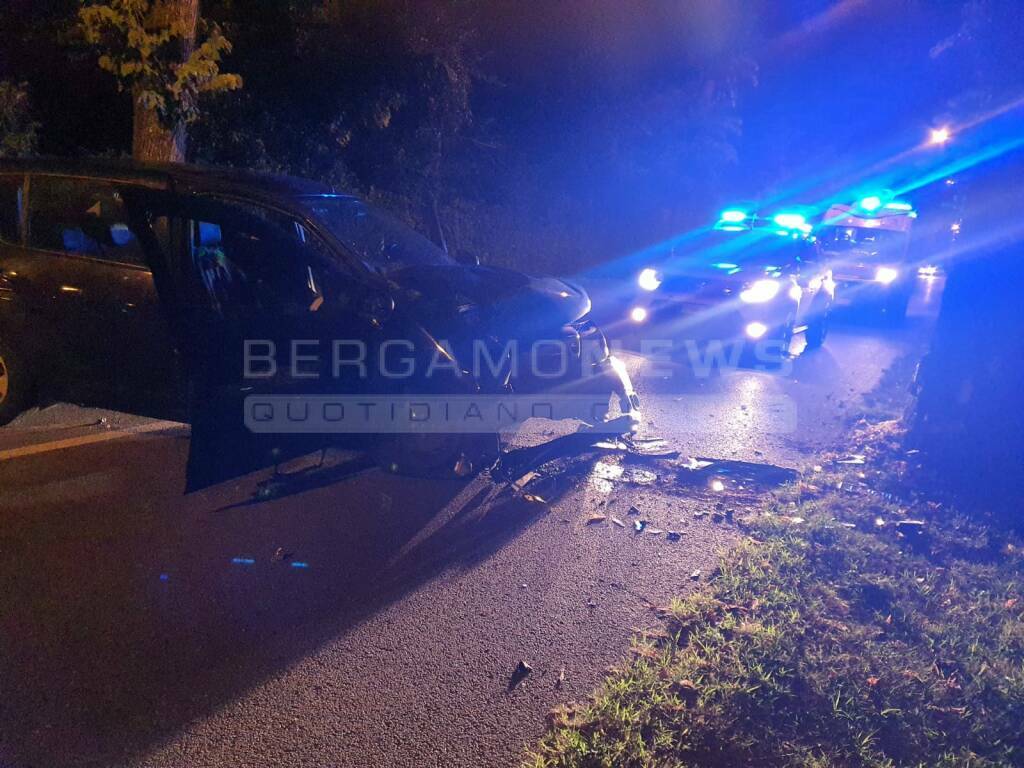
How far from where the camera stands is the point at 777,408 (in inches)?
304

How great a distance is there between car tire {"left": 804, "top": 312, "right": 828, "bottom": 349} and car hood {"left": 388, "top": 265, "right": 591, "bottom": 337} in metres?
6.12

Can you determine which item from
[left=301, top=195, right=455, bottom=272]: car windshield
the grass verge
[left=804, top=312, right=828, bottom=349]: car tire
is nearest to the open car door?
[left=301, top=195, right=455, bottom=272]: car windshield

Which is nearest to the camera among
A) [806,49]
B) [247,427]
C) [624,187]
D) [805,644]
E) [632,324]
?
[805,644]

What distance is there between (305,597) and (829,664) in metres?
→ 2.59

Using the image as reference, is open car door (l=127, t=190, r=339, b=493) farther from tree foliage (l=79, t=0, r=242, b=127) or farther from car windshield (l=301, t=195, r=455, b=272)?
tree foliage (l=79, t=0, r=242, b=127)

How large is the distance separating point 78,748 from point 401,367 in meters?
2.63

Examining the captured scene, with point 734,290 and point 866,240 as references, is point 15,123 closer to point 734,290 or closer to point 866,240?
point 734,290

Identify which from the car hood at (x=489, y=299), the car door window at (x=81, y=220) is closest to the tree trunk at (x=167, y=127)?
the car door window at (x=81, y=220)

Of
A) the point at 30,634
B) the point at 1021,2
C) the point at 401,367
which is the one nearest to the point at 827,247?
the point at 1021,2

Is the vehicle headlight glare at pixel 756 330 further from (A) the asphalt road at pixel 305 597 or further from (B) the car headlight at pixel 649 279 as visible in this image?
(A) the asphalt road at pixel 305 597

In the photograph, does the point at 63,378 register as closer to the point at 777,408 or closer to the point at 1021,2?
the point at 777,408

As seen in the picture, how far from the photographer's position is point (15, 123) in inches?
380

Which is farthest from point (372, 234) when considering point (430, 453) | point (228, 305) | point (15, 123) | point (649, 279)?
point (15, 123)

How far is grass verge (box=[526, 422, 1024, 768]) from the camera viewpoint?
2.79 meters
